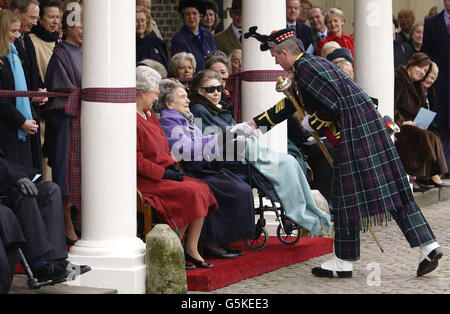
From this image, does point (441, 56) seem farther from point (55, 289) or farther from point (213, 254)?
point (55, 289)

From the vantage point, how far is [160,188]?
790cm

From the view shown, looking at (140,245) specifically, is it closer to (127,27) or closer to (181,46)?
(127,27)

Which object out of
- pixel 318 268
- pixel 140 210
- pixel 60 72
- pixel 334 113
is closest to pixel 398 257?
pixel 318 268

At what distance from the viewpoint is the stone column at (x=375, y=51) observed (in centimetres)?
1177

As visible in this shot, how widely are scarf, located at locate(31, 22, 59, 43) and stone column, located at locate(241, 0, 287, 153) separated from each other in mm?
1602

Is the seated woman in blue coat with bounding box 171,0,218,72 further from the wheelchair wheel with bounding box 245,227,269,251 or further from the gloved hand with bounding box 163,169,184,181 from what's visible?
the gloved hand with bounding box 163,169,184,181

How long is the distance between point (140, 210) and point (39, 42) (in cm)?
190

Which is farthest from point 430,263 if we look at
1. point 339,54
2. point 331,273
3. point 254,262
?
point 339,54

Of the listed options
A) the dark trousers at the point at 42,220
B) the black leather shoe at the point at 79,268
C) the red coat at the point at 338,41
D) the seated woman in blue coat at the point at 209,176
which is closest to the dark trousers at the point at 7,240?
the dark trousers at the point at 42,220

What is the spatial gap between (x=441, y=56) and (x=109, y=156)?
832 centimetres

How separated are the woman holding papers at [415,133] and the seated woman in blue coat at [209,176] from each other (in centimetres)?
470

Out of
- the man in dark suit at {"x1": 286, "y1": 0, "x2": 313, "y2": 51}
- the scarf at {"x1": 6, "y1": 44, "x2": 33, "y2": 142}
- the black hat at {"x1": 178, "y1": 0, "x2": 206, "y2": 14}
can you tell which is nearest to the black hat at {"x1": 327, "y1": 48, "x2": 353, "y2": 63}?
the man in dark suit at {"x1": 286, "y1": 0, "x2": 313, "y2": 51}

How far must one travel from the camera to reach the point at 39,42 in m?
8.98
